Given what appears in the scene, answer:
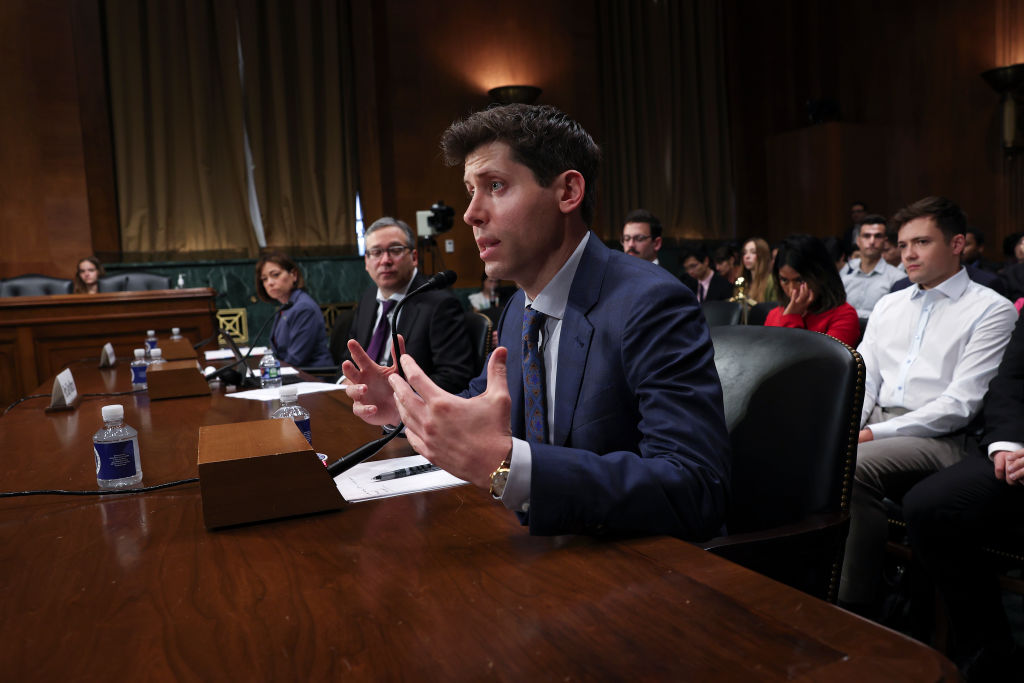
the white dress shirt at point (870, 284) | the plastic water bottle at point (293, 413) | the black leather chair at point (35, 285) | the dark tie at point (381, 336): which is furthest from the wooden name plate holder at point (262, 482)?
the black leather chair at point (35, 285)

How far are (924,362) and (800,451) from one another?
54.6 inches

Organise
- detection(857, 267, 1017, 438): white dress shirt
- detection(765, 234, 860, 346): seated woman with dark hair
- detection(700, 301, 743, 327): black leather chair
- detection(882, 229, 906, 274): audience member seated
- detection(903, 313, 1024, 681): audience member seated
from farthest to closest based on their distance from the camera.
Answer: detection(882, 229, 906, 274): audience member seated
detection(700, 301, 743, 327): black leather chair
detection(765, 234, 860, 346): seated woman with dark hair
detection(857, 267, 1017, 438): white dress shirt
detection(903, 313, 1024, 681): audience member seated

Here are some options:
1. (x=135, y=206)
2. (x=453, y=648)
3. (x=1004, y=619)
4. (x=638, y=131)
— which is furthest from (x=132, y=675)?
(x=638, y=131)

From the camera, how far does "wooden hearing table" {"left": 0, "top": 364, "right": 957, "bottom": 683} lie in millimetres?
621

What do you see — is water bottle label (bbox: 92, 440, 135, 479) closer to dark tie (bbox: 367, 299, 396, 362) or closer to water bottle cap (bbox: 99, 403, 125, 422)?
water bottle cap (bbox: 99, 403, 125, 422)

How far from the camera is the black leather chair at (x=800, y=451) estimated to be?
1210 millimetres

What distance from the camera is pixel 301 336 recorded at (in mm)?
3678

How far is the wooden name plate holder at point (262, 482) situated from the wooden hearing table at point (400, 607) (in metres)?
0.02

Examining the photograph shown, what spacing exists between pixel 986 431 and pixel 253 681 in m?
1.92

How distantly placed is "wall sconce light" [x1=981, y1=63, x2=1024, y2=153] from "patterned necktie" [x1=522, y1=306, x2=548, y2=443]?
776 cm

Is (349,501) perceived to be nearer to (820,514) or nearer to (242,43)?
(820,514)

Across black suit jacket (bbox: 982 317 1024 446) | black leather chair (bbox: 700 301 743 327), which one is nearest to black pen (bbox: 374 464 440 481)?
black suit jacket (bbox: 982 317 1024 446)

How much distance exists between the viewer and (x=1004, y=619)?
5.88 feet

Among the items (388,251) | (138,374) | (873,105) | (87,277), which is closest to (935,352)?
(388,251)
